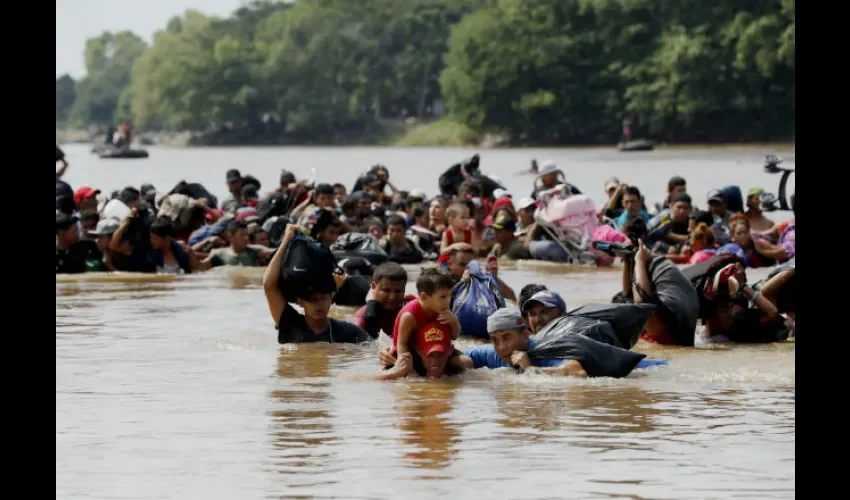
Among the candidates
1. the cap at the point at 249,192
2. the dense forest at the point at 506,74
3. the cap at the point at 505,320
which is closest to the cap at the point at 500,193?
the cap at the point at 249,192

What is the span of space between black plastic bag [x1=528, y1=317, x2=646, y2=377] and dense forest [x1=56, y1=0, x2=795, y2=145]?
3176 inches

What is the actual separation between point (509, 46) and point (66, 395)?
9816 centimetres

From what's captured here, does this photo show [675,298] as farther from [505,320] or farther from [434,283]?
[434,283]

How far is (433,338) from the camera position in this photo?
9.43 meters

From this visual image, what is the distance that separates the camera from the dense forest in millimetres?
92750

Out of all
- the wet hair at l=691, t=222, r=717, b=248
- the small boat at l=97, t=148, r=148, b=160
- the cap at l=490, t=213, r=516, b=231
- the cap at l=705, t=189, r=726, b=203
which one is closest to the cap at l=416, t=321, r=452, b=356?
the wet hair at l=691, t=222, r=717, b=248

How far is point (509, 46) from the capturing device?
10656 cm

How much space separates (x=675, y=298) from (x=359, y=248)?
4814 millimetres

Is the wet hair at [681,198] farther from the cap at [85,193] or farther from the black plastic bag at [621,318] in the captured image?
the black plastic bag at [621,318]

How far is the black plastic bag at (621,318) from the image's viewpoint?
33.1 feet

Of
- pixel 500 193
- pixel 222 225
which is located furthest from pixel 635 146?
pixel 222 225
